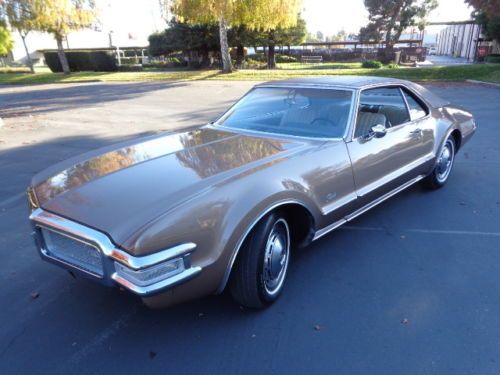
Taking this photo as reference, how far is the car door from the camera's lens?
330 centimetres

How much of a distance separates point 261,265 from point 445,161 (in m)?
3.39

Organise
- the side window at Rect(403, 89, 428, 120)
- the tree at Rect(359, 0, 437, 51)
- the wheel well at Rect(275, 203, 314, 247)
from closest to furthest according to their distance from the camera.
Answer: the wheel well at Rect(275, 203, 314, 247) → the side window at Rect(403, 89, 428, 120) → the tree at Rect(359, 0, 437, 51)

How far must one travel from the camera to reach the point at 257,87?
4227 mm

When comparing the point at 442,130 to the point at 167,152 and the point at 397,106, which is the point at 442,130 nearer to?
the point at 397,106

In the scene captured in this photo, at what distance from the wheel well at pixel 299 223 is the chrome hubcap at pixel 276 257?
0.13 m

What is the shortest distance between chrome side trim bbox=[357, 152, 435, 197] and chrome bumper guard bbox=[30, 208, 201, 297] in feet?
5.89

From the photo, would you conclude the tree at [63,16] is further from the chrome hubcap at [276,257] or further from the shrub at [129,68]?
the chrome hubcap at [276,257]

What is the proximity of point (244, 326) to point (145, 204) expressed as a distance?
3.39ft

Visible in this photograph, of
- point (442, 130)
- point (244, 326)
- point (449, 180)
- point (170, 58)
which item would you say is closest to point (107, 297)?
point (244, 326)

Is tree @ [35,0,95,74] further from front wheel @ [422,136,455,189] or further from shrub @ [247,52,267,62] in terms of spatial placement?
front wheel @ [422,136,455,189]

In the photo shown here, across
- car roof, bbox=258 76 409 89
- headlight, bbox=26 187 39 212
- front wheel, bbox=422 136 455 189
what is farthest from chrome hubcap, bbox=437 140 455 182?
headlight, bbox=26 187 39 212

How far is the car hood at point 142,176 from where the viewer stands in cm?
215

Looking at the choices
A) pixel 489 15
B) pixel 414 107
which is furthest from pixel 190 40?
pixel 414 107

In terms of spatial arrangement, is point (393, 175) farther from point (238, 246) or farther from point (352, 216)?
point (238, 246)
